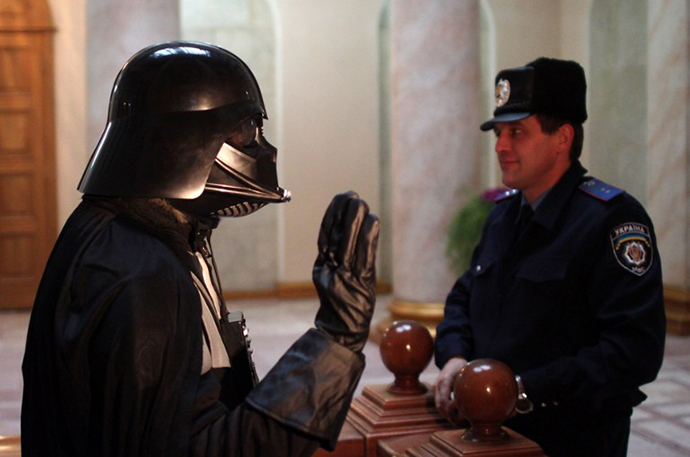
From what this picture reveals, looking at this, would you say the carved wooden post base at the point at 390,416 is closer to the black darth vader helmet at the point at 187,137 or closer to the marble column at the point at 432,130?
the black darth vader helmet at the point at 187,137

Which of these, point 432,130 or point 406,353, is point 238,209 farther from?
point 432,130

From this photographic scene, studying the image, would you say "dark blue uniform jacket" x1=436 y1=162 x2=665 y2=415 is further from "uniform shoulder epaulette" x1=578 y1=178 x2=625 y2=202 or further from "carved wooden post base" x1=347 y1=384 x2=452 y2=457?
"carved wooden post base" x1=347 y1=384 x2=452 y2=457

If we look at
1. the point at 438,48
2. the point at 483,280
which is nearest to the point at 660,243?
the point at 438,48

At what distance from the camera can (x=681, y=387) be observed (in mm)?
5523

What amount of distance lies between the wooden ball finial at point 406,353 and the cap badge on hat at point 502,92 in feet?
2.58

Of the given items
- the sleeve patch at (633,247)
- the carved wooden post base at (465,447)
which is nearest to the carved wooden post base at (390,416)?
the carved wooden post base at (465,447)

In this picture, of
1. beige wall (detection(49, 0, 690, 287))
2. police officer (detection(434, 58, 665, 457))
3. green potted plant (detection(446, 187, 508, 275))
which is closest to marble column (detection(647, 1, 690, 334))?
green potted plant (detection(446, 187, 508, 275))

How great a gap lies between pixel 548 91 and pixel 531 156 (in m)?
0.20

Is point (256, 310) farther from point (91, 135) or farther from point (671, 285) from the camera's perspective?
point (671, 285)

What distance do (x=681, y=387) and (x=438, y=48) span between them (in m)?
3.01

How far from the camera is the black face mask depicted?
4.28ft

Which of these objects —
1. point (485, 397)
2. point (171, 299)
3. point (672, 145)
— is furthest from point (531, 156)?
point (672, 145)

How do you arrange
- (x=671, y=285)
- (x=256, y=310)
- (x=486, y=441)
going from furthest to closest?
(x=256, y=310) < (x=671, y=285) < (x=486, y=441)

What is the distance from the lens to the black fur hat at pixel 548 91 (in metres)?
2.42
